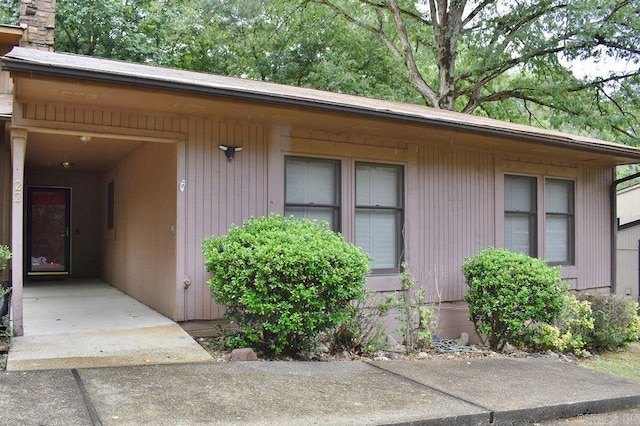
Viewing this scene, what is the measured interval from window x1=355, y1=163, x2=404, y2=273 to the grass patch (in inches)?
108

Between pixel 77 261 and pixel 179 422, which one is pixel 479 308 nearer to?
pixel 179 422

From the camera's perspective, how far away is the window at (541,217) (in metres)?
9.20

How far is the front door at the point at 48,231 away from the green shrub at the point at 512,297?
28.7 feet

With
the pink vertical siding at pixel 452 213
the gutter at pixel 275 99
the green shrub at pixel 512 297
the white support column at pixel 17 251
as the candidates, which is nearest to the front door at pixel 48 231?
the white support column at pixel 17 251

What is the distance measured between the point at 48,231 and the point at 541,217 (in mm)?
9761

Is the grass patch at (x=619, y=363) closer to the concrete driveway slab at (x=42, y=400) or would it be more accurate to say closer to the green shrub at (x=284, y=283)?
the green shrub at (x=284, y=283)

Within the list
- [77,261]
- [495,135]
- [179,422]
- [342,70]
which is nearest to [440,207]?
[495,135]

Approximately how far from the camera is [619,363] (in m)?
7.23

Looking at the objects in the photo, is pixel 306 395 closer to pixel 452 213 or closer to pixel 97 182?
pixel 452 213

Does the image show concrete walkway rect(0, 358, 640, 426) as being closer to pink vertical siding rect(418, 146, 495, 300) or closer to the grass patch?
the grass patch

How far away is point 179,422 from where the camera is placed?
137 inches

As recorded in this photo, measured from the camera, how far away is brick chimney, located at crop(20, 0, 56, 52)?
10.9 m

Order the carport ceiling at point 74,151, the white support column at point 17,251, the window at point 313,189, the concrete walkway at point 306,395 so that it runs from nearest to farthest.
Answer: the concrete walkway at point 306,395
the white support column at point 17,251
the window at point 313,189
the carport ceiling at point 74,151

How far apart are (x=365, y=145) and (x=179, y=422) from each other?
4885 millimetres
